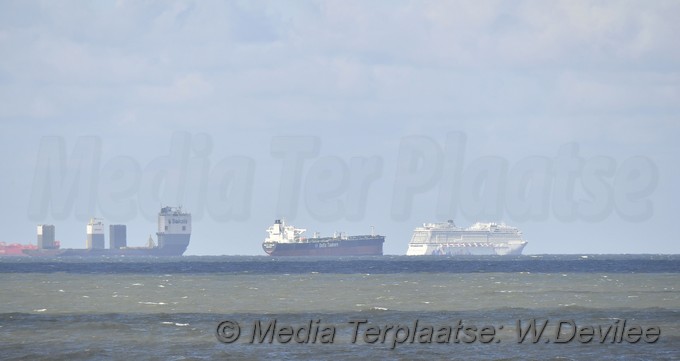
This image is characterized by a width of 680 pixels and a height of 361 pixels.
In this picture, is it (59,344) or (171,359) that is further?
(59,344)

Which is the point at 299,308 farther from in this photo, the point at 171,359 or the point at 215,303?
the point at 171,359

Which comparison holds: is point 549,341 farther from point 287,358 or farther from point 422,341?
point 287,358

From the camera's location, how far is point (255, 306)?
6738cm

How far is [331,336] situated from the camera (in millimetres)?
46219

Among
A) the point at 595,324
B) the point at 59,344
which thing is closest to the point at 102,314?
the point at 59,344

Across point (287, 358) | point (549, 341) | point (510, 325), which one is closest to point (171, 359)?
point (287, 358)

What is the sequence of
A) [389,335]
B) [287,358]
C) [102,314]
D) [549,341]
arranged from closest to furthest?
1. [287,358]
2. [549,341]
3. [389,335]
4. [102,314]

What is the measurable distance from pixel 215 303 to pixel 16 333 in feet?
72.0

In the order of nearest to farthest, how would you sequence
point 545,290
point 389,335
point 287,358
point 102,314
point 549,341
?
1. point 287,358
2. point 549,341
3. point 389,335
4. point 102,314
5. point 545,290

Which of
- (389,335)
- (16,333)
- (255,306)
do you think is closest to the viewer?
(389,335)

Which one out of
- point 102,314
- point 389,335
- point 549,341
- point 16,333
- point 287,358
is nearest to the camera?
point 287,358

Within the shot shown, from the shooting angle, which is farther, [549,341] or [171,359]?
[549,341]

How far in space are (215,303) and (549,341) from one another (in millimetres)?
31746

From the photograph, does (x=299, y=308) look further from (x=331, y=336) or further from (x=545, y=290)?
(x=545, y=290)
